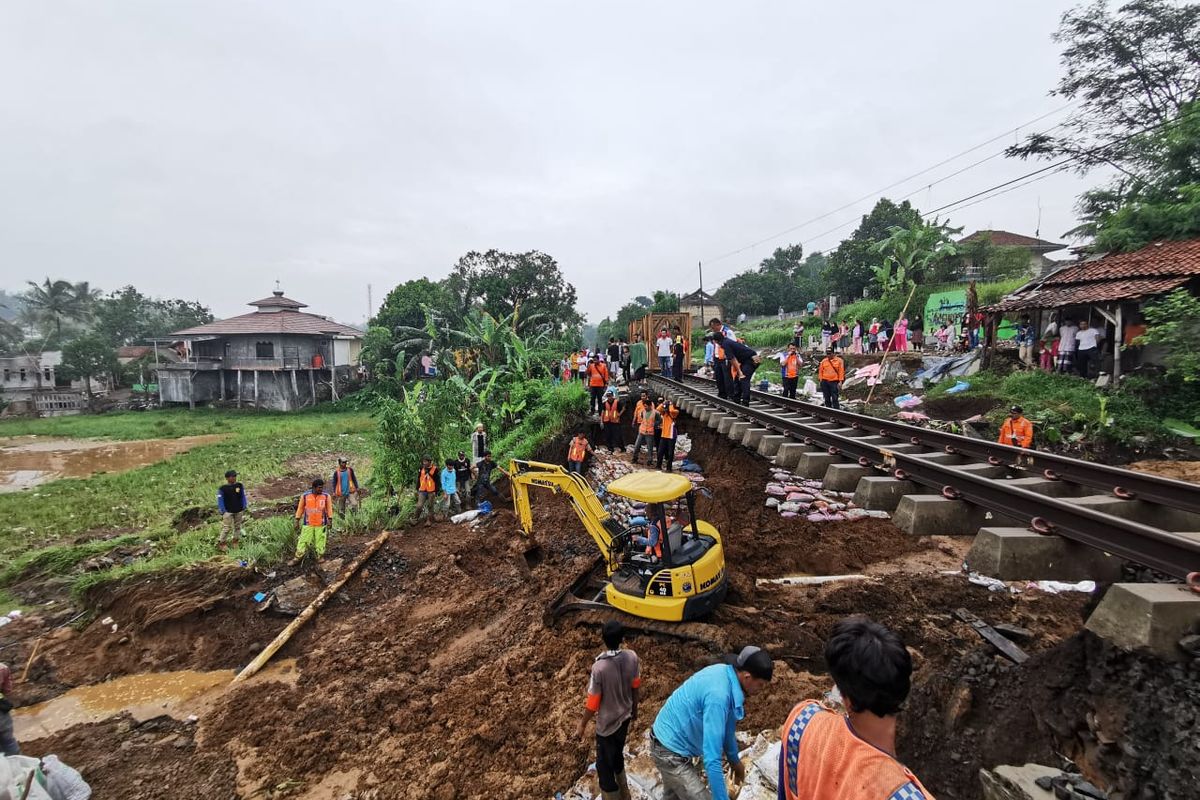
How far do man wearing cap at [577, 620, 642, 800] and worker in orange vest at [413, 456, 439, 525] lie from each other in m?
8.22

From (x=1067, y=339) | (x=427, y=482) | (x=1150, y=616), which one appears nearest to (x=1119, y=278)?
(x=1067, y=339)

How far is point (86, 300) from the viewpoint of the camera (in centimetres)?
5428

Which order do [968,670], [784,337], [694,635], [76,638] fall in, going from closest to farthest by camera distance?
1. [968,670]
2. [694,635]
3. [76,638]
4. [784,337]

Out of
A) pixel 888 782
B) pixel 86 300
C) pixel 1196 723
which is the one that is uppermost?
pixel 86 300

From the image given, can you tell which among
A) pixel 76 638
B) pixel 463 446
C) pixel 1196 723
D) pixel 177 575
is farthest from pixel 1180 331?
pixel 76 638

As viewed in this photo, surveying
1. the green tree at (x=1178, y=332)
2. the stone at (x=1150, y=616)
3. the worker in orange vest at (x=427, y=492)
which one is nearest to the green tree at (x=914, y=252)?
the green tree at (x=1178, y=332)

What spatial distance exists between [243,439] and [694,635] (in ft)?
87.5

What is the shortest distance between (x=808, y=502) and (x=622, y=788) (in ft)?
19.6

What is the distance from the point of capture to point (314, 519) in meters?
9.46

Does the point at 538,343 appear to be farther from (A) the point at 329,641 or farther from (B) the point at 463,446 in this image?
(A) the point at 329,641

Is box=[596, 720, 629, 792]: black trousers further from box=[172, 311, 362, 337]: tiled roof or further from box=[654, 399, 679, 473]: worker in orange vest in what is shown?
box=[172, 311, 362, 337]: tiled roof

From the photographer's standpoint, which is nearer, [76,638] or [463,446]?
[76,638]

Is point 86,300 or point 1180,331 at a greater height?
point 86,300

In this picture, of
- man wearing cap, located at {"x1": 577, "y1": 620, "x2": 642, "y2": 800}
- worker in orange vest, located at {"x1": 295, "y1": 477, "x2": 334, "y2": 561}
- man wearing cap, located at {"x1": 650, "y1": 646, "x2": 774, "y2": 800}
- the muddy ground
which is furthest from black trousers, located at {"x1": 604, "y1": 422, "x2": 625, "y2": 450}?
man wearing cap, located at {"x1": 650, "y1": 646, "x2": 774, "y2": 800}
